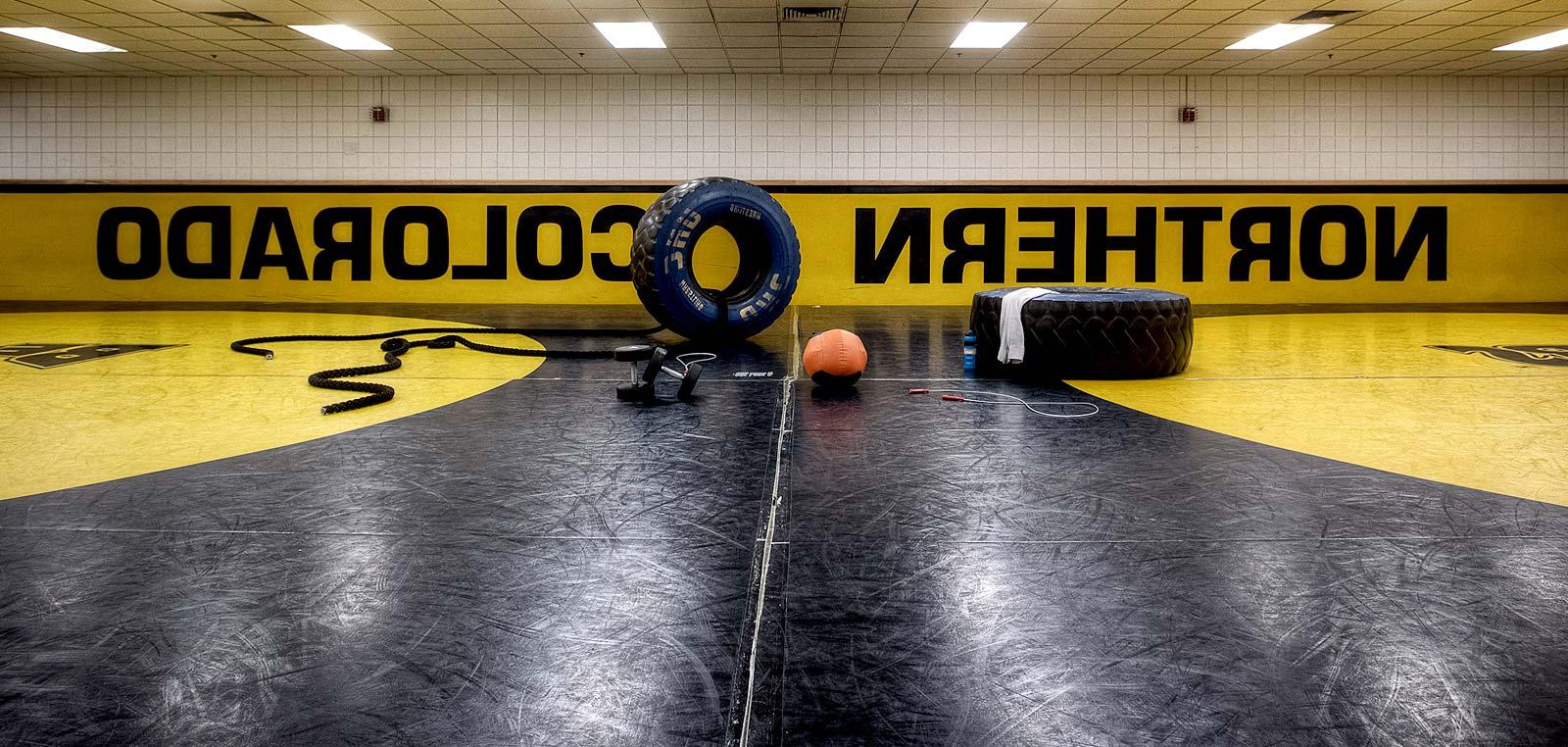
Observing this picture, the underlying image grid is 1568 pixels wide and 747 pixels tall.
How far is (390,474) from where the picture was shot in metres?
2.89

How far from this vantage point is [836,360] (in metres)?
4.47

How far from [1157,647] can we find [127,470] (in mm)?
2855

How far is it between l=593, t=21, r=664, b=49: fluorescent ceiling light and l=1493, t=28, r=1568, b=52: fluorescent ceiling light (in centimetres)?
771

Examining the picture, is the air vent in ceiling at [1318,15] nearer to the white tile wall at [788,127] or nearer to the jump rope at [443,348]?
the white tile wall at [788,127]

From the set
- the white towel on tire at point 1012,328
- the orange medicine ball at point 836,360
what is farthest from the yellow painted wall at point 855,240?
the orange medicine ball at point 836,360

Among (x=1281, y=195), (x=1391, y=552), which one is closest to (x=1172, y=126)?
(x=1281, y=195)

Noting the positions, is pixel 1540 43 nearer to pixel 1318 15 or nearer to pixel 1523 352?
pixel 1318 15

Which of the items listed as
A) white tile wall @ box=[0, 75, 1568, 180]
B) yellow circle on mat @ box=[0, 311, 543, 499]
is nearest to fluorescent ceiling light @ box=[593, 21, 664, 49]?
white tile wall @ box=[0, 75, 1568, 180]

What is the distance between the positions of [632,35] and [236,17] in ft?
10.3

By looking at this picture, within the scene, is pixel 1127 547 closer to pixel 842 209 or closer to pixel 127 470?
pixel 127 470

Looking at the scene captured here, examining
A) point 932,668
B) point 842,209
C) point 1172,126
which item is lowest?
point 932,668

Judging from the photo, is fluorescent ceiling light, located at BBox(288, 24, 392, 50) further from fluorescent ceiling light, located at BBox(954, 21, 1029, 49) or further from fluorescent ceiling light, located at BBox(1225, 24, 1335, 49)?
fluorescent ceiling light, located at BBox(1225, 24, 1335, 49)

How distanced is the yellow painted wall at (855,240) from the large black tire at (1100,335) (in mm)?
5548

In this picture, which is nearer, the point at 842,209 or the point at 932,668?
the point at 932,668
